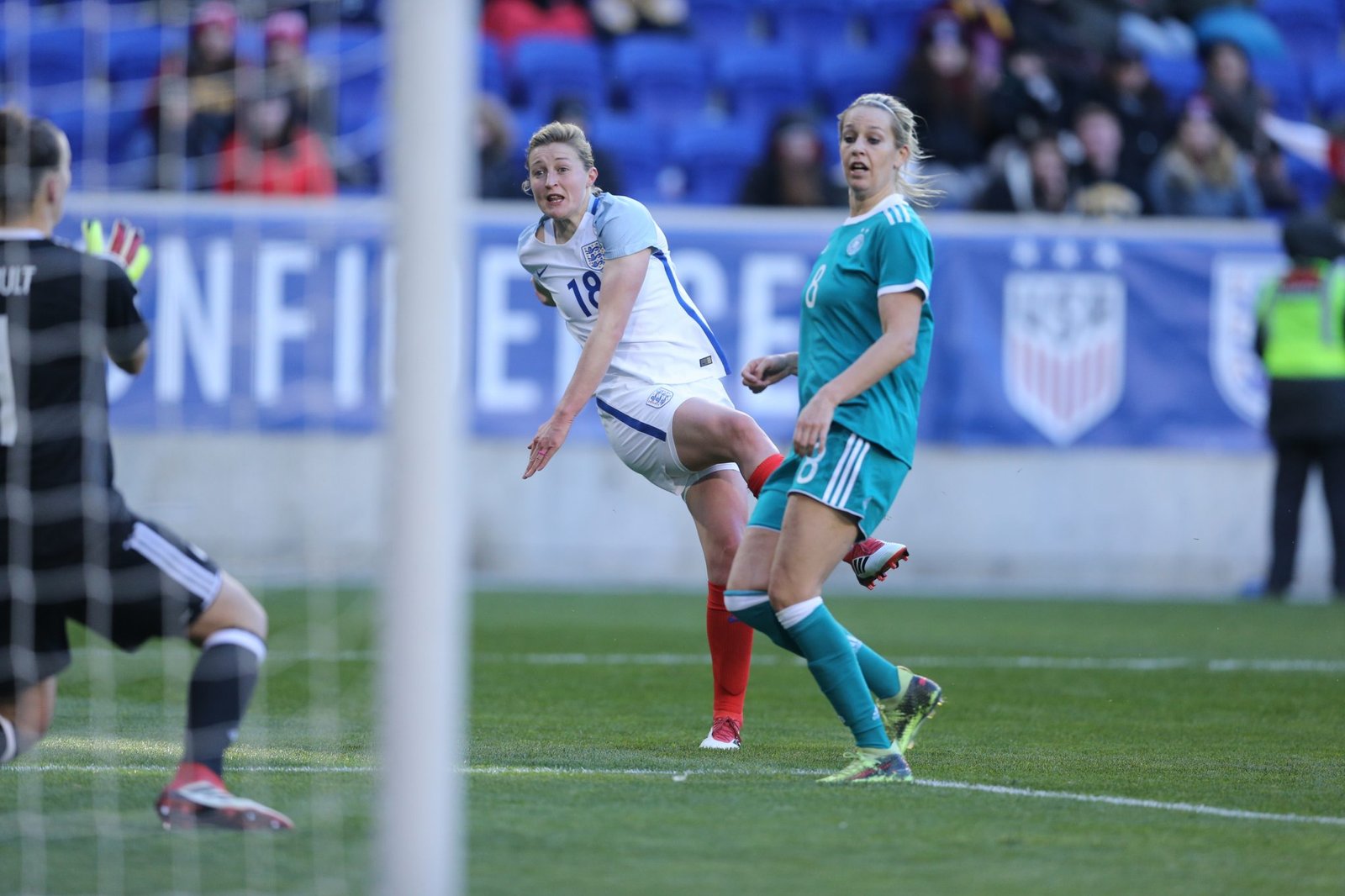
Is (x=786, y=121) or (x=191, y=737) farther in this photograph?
(x=786, y=121)

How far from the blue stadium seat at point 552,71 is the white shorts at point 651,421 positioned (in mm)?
8956

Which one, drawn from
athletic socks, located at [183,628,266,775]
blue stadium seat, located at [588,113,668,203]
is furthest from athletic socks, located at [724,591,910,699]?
blue stadium seat, located at [588,113,668,203]

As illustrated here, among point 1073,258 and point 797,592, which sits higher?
point 1073,258

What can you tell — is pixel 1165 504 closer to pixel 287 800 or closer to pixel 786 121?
pixel 786 121

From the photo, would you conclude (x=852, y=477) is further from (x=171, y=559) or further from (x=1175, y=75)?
(x=1175, y=75)

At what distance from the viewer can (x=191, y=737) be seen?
4.33m

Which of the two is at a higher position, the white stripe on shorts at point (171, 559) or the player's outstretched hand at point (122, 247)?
the player's outstretched hand at point (122, 247)

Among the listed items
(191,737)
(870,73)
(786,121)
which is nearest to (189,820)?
(191,737)

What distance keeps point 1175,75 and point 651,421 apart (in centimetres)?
1082

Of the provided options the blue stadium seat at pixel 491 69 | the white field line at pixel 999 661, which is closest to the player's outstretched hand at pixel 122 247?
the white field line at pixel 999 661

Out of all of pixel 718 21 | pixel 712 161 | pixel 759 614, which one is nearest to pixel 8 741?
pixel 759 614

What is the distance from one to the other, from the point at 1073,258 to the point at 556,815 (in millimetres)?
9249

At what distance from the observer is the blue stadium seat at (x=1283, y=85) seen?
15820 millimetres

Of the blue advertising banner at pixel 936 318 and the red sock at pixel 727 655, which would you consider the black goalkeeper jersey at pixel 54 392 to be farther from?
the blue advertising banner at pixel 936 318
